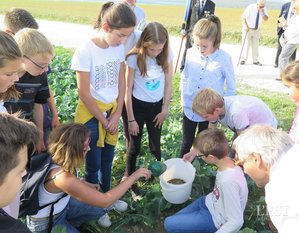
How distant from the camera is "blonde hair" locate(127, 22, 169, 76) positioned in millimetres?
2922

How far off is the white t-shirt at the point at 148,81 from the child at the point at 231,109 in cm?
51

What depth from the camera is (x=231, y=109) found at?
288 cm

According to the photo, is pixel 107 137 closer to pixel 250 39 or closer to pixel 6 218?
pixel 6 218

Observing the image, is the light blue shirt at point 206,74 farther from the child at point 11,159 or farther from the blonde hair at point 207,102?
the child at point 11,159

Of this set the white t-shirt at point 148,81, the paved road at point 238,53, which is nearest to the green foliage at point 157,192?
the white t-shirt at point 148,81

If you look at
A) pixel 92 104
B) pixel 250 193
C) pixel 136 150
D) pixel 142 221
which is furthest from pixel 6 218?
pixel 250 193

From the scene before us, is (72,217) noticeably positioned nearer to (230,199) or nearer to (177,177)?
(177,177)

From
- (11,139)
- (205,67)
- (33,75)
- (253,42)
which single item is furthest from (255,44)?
(11,139)

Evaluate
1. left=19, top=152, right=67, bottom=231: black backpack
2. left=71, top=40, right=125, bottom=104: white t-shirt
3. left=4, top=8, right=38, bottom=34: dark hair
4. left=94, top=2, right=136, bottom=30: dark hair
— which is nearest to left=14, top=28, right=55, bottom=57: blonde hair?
left=71, top=40, right=125, bottom=104: white t-shirt

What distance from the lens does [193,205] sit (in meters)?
2.82

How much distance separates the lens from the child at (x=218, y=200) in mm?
2387

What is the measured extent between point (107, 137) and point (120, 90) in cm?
43

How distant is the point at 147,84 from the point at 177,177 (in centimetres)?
89

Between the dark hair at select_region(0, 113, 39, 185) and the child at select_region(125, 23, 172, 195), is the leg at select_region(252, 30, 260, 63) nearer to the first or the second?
the child at select_region(125, 23, 172, 195)
